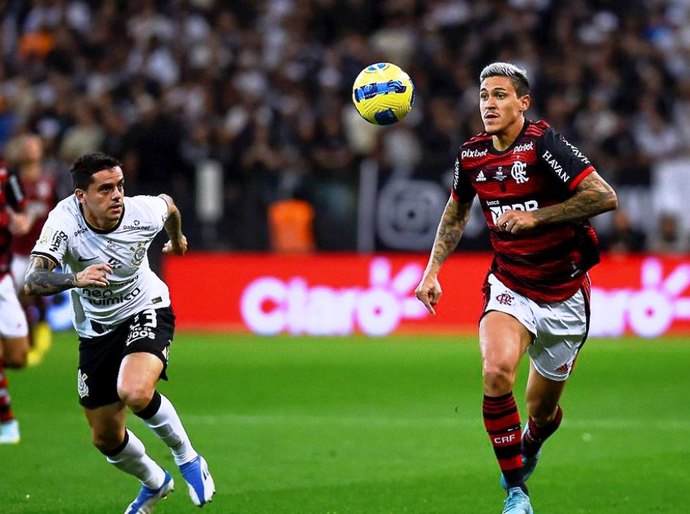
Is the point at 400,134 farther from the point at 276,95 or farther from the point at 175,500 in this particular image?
the point at 175,500

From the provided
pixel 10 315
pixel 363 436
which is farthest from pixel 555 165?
pixel 10 315

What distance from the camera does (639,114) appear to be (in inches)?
811

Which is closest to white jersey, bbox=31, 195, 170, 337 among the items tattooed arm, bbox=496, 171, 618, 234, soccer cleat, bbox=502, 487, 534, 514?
tattooed arm, bbox=496, 171, 618, 234

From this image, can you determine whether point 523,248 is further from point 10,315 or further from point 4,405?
point 10,315

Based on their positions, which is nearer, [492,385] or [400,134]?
[492,385]

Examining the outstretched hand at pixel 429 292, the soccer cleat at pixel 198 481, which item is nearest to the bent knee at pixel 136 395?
the soccer cleat at pixel 198 481

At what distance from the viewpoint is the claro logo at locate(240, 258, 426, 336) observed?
62.1 ft

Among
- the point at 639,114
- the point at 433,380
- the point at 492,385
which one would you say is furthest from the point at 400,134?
the point at 492,385

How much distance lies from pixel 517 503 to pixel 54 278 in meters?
2.73

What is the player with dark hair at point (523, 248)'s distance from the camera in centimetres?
721

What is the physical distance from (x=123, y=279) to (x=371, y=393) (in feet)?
20.1

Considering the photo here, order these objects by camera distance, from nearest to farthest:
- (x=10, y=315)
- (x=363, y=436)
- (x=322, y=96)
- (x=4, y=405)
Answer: (x=4, y=405), (x=363, y=436), (x=10, y=315), (x=322, y=96)

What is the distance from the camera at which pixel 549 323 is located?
7633 millimetres

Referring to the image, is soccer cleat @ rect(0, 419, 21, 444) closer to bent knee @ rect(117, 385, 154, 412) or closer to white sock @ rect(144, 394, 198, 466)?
white sock @ rect(144, 394, 198, 466)
